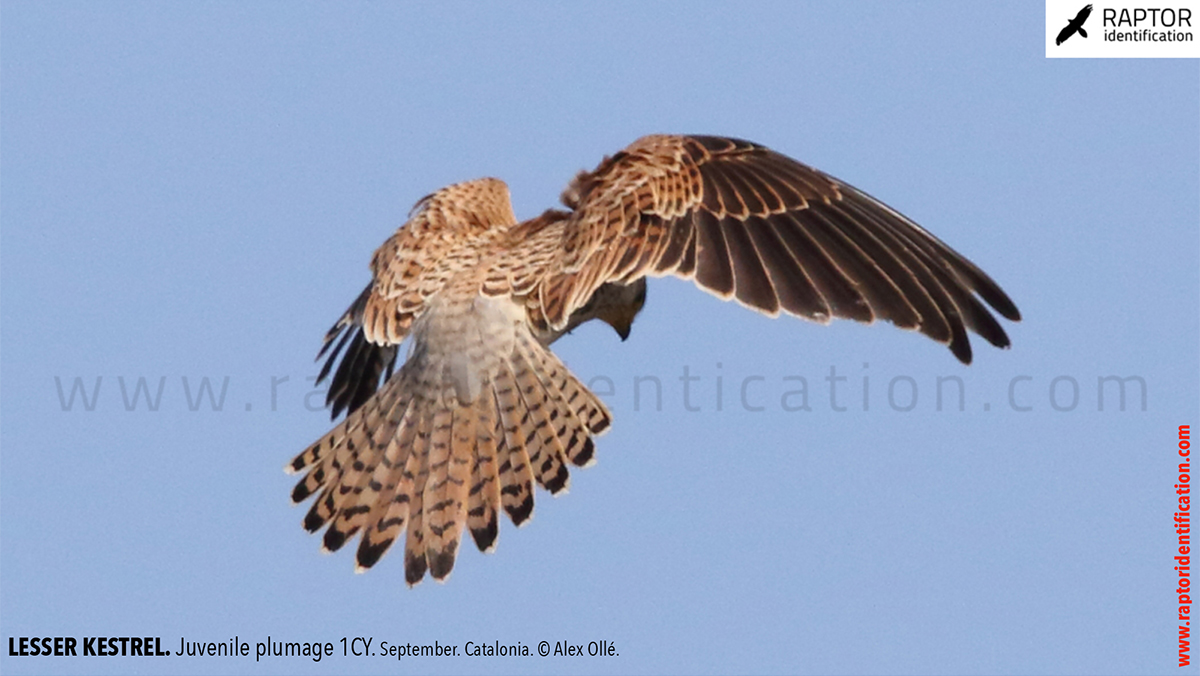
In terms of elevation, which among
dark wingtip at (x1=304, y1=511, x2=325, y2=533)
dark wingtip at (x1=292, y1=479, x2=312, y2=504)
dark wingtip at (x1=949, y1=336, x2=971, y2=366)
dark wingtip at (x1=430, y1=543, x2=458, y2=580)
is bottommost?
dark wingtip at (x1=430, y1=543, x2=458, y2=580)

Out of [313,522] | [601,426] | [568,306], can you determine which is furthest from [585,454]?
[313,522]

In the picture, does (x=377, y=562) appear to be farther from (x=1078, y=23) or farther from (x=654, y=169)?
(x=1078, y=23)

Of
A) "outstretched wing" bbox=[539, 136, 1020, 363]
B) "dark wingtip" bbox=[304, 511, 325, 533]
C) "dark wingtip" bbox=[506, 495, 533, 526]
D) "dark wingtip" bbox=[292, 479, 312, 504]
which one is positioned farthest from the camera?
"dark wingtip" bbox=[292, 479, 312, 504]

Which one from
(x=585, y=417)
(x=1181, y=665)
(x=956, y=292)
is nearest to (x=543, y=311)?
(x=585, y=417)

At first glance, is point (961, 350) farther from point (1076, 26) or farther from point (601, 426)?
point (1076, 26)

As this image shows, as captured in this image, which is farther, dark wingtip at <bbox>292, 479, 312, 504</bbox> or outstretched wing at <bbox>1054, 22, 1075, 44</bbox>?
outstretched wing at <bbox>1054, 22, 1075, 44</bbox>

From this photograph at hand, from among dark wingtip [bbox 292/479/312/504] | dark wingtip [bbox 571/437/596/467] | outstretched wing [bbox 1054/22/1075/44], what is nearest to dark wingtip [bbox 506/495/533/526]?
dark wingtip [bbox 571/437/596/467]

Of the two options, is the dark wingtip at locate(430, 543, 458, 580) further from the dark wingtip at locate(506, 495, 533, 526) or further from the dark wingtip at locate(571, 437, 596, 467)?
the dark wingtip at locate(571, 437, 596, 467)

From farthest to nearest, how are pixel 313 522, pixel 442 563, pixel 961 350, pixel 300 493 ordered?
pixel 300 493 < pixel 313 522 < pixel 442 563 < pixel 961 350

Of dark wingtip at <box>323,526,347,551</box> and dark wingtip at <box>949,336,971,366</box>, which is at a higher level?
dark wingtip at <box>949,336,971,366</box>
